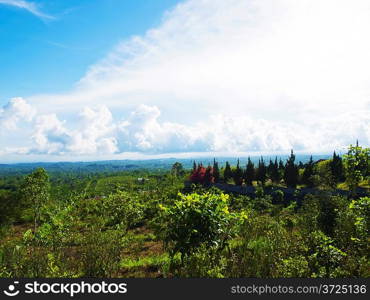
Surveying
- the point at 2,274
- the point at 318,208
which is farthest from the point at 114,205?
the point at 318,208

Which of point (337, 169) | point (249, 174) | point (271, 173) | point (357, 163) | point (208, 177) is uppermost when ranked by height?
point (357, 163)

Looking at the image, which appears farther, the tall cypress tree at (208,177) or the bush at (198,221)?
the tall cypress tree at (208,177)

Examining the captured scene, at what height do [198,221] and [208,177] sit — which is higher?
[198,221]

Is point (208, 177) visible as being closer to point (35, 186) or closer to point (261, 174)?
point (261, 174)

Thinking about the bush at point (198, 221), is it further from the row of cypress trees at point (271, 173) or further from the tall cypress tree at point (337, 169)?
the tall cypress tree at point (337, 169)

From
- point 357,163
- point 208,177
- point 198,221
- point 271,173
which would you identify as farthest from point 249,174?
point 198,221

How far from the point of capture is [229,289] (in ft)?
17.7

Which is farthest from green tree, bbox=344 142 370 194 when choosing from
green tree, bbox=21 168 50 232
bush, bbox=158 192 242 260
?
green tree, bbox=21 168 50 232

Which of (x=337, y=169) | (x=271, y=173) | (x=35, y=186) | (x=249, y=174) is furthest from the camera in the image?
(x=249, y=174)

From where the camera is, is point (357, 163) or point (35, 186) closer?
point (357, 163)

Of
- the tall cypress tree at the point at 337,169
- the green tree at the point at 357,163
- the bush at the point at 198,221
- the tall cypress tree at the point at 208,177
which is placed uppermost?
the green tree at the point at 357,163

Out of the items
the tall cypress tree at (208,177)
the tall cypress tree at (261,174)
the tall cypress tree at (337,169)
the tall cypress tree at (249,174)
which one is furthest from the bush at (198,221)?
the tall cypress tree at (208,177)

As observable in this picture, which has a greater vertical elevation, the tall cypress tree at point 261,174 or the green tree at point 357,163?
the green tree at point 357,163

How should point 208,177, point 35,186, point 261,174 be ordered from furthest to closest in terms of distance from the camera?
point 208,177 → point 261,174 → point 35,186
